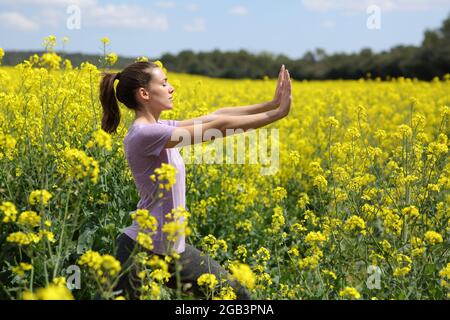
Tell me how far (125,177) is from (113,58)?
0.91m

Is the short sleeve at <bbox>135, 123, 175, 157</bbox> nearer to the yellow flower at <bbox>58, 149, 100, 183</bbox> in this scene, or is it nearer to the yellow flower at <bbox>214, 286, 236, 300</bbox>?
the yellow flower at <bbox>58, 149, 100, 183</bbox>

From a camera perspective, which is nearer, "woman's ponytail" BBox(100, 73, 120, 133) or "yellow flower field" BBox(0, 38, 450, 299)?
"yellow flower field" BBox(0, 38, 450, 299)

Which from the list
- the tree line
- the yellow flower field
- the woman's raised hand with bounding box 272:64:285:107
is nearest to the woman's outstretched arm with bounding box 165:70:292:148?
the woman's raised hand with bounding box 272:64:285:107

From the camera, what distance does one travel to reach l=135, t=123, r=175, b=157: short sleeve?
2902mm

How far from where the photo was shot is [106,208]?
3.97 metres

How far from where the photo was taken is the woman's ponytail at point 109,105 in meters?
3.31

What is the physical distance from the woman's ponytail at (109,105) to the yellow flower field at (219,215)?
0.09 m

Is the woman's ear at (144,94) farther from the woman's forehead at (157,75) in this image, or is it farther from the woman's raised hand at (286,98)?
the woman's raised hand at (286,98)

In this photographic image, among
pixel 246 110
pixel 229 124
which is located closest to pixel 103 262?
pixel 229 124

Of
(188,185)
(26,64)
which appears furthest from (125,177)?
(26,64)

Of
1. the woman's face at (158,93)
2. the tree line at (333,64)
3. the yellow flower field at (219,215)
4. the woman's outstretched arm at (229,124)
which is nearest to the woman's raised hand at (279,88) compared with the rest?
the woman's outstretched arm at (229,124)

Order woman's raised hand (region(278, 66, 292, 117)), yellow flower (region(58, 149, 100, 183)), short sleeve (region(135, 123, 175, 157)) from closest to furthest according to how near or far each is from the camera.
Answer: yellow flower (region(58, 149, 100, 183))
woman's raised hand (region(278, 66, 292, 117))
short sleeve (region(135, 123, 175, 157))

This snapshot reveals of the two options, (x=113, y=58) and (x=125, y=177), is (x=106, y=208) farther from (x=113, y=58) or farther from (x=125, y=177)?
(x=113, y=58)

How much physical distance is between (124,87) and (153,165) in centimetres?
45
